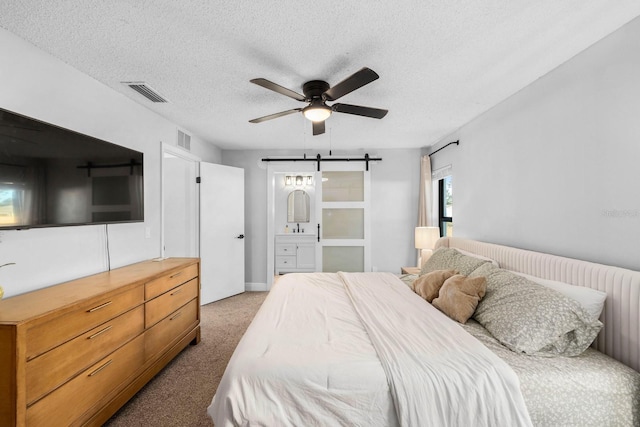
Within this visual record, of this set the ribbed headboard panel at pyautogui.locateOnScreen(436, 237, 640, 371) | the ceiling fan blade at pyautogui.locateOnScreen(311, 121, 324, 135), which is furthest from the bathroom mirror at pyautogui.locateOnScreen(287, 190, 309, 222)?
the ribbed headboard panel at pyautogui.locateOnScreen(436, 237, 640, 371)

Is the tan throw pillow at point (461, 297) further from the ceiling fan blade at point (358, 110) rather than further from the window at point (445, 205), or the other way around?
the window at point (445, 205)

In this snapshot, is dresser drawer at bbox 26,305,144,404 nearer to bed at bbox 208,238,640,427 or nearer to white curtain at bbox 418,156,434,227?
bed at bbox 208,238,640,427

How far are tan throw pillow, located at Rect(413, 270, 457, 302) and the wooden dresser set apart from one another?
85.2 inches

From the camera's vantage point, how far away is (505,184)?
2.71m

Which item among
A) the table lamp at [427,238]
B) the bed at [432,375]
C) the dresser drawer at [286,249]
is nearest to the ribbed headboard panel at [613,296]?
the bed at [432,375]

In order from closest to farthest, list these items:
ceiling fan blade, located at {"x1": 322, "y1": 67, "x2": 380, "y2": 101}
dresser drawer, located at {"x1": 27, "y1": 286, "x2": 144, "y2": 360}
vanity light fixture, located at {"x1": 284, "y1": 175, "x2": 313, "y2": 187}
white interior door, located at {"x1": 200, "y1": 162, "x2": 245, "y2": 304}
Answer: dresser drawer, located at {"x1": 27, "y1": 286, "x2": 144, "y2": 360}, ceiling fan blade, located at {"x1": 322, "y1": 67, "x2": 380, "y2": 101}, white interior door, located at {"x1": 200, "y1": 162, "x2": 245, "y2": 304}, vanity light fixture, located at {"x1": 284, "y1": 175, "x2": 313, "y2": 187}

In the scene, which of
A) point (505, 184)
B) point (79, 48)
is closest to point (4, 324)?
point (79, 48)

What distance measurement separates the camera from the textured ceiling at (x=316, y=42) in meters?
1.51

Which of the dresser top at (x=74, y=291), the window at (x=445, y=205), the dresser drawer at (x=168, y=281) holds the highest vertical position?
the window at (x=445, y=205)

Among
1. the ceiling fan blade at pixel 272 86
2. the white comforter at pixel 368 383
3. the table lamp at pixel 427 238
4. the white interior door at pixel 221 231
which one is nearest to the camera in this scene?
the white comforter at pixel 368 383

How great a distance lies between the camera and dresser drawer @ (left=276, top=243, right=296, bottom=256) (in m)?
5.36

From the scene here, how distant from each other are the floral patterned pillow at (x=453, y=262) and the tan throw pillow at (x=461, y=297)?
379 millimetres

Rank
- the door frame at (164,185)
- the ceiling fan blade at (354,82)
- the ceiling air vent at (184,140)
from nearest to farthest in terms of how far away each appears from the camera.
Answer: the ceiling fan blade at (354,82)
the door frame at (164,185)
the ceiling air vent at (184,140)

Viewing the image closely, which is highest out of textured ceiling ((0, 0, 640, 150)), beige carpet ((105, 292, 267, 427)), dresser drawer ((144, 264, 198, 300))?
textured ceiling ((0, 0, 640, 150))
